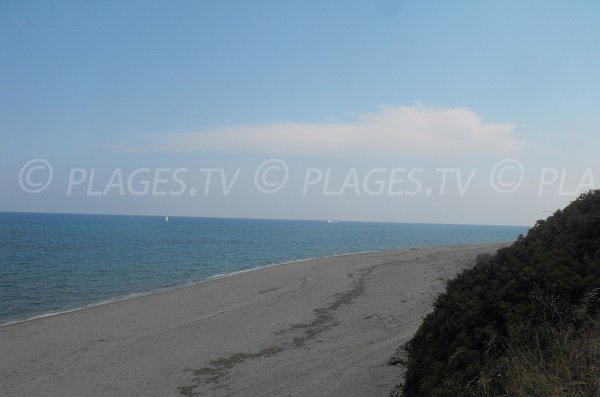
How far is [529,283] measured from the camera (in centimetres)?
604

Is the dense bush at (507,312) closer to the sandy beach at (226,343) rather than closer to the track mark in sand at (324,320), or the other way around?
the sandy beach at (226,343)

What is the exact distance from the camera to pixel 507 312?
5809 mm

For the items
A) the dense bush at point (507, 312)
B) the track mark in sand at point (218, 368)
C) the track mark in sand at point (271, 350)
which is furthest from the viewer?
the track mark in sand at point (271, 350)

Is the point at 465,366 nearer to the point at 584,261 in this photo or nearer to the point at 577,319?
the point at 577,319

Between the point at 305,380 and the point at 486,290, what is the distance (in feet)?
14.2

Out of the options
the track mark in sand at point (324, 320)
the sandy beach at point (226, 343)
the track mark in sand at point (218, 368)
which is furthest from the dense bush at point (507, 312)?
the track mark in sand at point (324, 320)

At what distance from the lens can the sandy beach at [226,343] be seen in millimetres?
9883

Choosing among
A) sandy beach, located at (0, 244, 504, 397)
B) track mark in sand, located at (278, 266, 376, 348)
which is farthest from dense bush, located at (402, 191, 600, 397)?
track mark in sand, located at (278, 266, 376, 348)

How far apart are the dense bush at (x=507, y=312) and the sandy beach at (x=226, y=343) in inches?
92.0

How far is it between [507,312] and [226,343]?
29.4 feet

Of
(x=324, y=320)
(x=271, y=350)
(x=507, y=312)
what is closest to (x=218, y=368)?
(x=271, y=350)

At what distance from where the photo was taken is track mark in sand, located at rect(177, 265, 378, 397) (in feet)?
33.3

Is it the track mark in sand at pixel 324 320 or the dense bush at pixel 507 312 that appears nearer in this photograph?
the dense bush at pixel 507 312

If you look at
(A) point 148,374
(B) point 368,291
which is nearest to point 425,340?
(A) point 148,374
